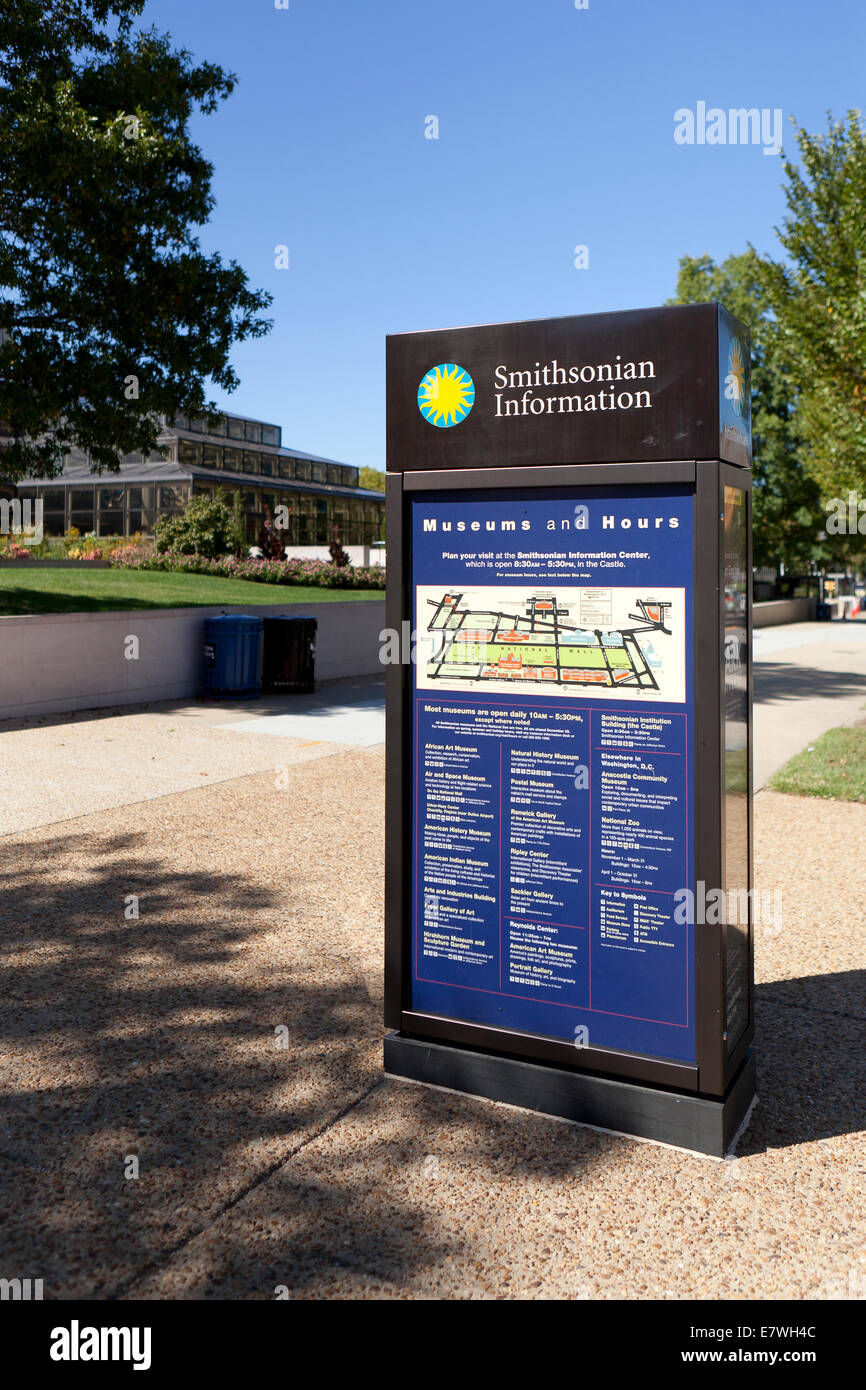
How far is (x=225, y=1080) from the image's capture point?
12.1 feet

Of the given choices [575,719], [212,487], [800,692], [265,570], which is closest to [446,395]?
[575,719]

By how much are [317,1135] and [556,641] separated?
1741 mm

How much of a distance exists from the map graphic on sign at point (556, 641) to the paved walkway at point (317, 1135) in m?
1.43

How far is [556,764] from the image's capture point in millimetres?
3408

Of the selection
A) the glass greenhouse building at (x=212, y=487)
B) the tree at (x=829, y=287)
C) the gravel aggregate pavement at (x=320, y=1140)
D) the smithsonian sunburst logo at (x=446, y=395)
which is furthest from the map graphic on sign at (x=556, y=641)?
the glass greenhouse building at (x=212, y=487)

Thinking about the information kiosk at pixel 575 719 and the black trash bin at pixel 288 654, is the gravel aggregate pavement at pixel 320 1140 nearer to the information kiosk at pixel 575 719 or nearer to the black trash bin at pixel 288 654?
the information kiosk at pixel 575 719

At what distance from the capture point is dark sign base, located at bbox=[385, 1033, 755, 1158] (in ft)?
10.5

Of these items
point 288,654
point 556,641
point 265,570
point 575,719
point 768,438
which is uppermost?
point 768,438

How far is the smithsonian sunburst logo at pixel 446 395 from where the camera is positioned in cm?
343

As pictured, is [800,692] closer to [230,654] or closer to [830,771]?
[830,771]

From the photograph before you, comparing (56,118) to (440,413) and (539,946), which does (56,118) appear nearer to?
(440,413)

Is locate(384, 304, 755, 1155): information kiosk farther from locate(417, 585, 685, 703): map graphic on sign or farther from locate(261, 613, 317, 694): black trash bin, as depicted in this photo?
locate(261, 613, 317, 694): black trash bin
